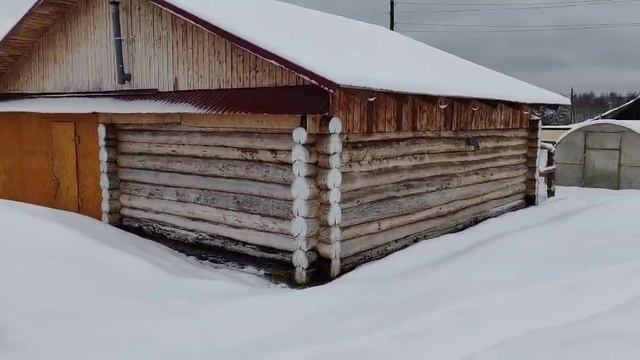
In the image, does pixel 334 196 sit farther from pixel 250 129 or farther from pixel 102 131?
pixel 102 131

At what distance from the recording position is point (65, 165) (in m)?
10.5

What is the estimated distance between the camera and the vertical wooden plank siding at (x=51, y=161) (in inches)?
397

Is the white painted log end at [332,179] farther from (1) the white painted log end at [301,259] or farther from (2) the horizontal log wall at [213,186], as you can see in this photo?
→ (1) the white painted log end at [301,259]

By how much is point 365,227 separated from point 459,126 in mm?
3267

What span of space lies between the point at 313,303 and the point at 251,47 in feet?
10.6

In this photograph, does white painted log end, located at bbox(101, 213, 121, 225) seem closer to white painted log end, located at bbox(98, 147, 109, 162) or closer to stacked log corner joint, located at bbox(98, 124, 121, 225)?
stacked log corner joint, located at bbox(98, 124, 121, 225)

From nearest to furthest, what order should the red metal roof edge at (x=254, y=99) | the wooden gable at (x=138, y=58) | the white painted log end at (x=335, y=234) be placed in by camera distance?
the red metal roof edge at (x=254, y=99) < the white painted log end at (x=335, y=234) < the wooden gable at (x=138, y=58)

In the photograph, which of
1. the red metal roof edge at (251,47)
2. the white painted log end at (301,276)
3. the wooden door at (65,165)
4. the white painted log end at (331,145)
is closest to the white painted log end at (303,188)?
the white painted log end at (331,145)

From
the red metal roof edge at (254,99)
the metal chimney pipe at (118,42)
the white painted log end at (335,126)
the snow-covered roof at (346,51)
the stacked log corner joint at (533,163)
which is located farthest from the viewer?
the stacked log corner joint at (533,163)

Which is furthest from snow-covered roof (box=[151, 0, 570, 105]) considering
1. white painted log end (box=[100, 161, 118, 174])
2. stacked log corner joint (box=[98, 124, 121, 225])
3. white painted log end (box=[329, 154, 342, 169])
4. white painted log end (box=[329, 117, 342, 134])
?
white painted log end (box=[100, 161, 118, 174])

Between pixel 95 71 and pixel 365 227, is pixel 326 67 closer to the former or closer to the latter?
pixel 365 227

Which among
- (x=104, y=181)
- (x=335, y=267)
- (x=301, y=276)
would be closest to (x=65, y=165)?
(x=104, y=181)

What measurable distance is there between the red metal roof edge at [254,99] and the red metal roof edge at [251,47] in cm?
31

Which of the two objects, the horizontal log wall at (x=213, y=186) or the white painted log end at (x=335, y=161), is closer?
the white painted log end at (x=335, y=161)
